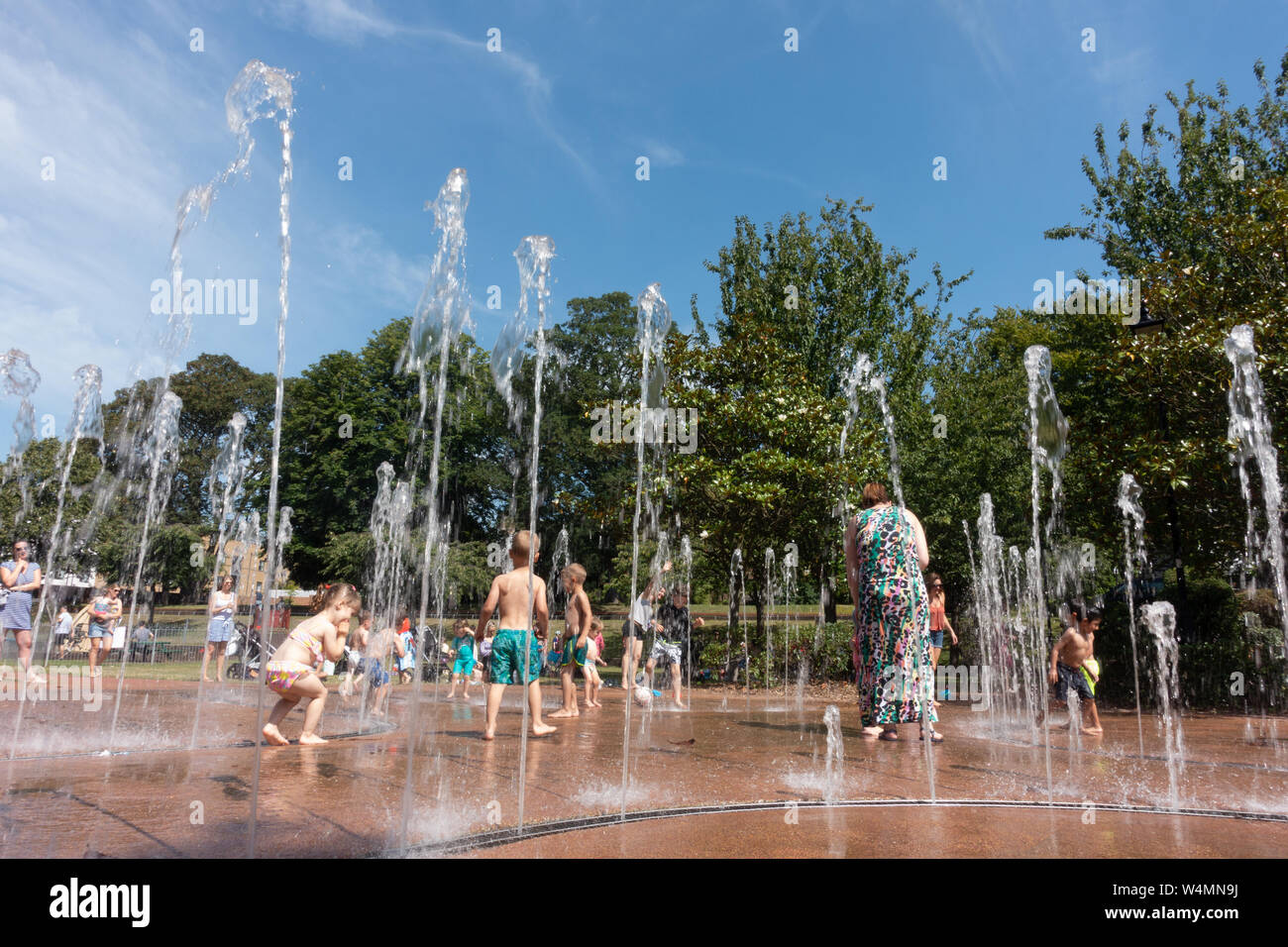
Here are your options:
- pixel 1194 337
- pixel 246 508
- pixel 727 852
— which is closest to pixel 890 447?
pixel 1194 337

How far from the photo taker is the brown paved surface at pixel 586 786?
12.4 ft

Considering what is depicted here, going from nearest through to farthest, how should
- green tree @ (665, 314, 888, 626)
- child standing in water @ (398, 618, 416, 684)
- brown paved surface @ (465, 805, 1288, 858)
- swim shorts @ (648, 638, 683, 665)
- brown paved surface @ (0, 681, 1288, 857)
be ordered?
brown paved surface @ (465, 805, 1288, 858) → brown paved surface @ (0, 681, 1288, 857) → swim shorts @ (648, 638, 683, 665) → child standing in water @ (398, 618, 416, 684) → green tree @ (665, 314, 888, 626)

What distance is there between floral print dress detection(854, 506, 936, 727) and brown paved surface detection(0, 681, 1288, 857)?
0.43 metres

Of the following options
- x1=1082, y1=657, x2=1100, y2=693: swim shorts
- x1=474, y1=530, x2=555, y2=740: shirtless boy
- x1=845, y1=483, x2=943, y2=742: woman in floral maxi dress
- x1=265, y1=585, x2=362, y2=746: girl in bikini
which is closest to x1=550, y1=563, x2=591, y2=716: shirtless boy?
x1=474, y1=530, x2=555, y2=740: shirtless boy

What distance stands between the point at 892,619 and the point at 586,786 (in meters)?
3.18

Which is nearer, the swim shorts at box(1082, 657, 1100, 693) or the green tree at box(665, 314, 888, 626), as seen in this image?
the swim shorts at box(1082, 657, 1100, 693)

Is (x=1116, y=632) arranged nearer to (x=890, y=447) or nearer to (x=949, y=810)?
(x=890, y=447)

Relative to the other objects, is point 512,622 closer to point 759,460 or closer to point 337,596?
point 337,596

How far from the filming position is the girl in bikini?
7.07 metres

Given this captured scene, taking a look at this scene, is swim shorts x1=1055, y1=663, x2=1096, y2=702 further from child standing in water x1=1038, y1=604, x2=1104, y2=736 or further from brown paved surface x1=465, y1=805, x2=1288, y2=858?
brown paved surface x1=465, y1=805, x2=1288, y2=858

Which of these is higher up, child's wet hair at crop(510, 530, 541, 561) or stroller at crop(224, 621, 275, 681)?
child's wet hair at crop(510, 530, 541, 561)

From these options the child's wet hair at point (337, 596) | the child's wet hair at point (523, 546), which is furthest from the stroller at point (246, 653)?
the child's wet hair at point (523, 546)

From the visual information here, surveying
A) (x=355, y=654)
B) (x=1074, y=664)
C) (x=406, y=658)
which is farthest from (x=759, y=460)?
(x=1074, y=664)

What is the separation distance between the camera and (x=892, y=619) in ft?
23.1
